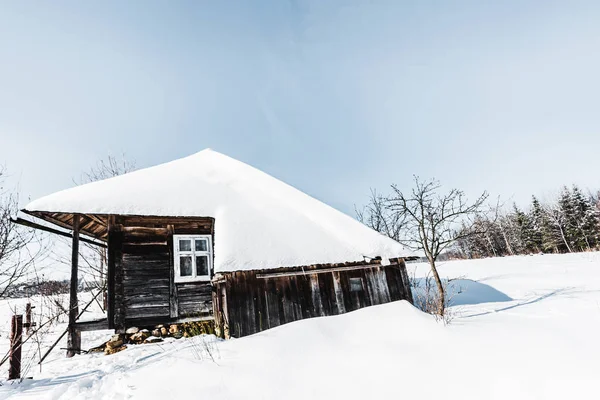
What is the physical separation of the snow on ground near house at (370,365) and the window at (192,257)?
103 inches

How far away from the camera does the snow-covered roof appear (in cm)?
777

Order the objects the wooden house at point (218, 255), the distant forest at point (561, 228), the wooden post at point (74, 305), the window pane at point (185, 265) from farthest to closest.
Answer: the distant forest at point (561, 228), the window pane at point (185, 265), the wooden post at point (74, 305), the wooden house at point (218, 255)

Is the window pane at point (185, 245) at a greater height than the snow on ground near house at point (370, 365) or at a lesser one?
greater

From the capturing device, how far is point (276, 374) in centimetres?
438

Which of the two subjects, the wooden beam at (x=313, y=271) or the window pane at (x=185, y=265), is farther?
the window pane at (x=185, y=265)

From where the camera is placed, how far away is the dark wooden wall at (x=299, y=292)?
7.32 meters

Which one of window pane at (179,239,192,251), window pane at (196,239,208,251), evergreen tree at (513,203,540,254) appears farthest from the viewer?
evergreen tree at (513,203,540,254)

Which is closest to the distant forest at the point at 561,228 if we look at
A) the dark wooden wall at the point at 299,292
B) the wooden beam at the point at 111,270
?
the dark wooden wall at the point at 299,292

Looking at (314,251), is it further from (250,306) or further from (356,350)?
(356,350)

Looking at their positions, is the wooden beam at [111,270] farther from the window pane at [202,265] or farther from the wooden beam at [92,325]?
the window pane at [202,265]

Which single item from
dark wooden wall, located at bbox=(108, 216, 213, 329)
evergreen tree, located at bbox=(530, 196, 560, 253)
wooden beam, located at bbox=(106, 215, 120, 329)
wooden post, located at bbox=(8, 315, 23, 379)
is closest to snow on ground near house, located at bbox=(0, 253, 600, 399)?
wooden post, located at bbox=(8, 315, 23, 379)

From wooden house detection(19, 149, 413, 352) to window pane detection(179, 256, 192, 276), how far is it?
0.03m

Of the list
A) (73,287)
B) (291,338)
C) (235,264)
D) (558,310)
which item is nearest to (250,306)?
(235,264)

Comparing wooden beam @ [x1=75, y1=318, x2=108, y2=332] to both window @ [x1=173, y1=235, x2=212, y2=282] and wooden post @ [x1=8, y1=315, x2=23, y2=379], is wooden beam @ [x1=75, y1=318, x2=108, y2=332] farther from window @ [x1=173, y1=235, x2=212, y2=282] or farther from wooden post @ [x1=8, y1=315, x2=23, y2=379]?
window @ [x1=173, y1=235, x2=212, y2=282]
